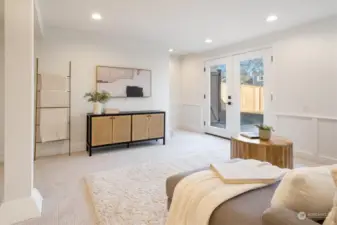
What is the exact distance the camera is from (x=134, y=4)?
3.17 m

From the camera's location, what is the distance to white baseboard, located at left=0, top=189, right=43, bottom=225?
2.02 m

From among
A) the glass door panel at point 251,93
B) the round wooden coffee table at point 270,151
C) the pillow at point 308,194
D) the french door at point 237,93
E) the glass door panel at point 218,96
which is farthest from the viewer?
the glass door panel at point 218,96

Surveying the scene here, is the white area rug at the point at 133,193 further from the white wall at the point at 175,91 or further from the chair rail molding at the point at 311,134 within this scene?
the white wall at the point at 175,91

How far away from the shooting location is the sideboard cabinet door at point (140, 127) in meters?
4.64

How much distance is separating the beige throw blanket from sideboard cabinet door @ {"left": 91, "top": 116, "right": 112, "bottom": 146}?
3.02 meters

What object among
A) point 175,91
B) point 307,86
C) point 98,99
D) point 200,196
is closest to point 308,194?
point 200,196

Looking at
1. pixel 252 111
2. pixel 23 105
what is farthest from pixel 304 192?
pixel 252 111

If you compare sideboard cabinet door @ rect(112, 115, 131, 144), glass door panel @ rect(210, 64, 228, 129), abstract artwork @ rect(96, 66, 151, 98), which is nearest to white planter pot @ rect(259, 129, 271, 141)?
sideboard cabinet door @ rect(112, 115, 131, 144)

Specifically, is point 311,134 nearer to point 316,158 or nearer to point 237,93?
point 316,158

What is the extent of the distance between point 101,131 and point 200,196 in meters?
3.27

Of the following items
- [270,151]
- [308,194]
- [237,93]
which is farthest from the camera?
[237,93]

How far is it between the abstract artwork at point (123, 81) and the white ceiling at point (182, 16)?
2.40 ft

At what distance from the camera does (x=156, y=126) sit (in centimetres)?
493

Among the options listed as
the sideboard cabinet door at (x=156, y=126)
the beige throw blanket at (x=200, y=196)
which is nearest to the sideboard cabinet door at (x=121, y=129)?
the sideboard cabinet door at (x=156, y=126)
